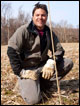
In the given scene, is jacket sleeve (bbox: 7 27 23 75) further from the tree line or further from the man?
the tree line

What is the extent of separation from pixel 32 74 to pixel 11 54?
399 millimetres

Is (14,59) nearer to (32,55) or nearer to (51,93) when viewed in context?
(32,55)

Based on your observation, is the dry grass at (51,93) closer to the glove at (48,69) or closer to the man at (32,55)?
the man at (32,55)

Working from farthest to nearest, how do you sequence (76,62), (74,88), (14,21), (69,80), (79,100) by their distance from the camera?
1. (14,21)
2. (76,62)
3. (69,80)
4. (74,88)
5. (79,100)

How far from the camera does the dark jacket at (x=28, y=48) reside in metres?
2.72

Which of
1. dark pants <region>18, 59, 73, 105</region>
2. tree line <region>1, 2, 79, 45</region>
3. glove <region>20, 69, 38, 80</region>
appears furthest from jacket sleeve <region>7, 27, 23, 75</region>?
tree line <region>1, 2, 79, 45</region>

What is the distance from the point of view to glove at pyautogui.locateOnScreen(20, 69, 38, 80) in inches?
110

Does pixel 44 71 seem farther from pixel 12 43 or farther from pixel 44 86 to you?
pixel 12 43

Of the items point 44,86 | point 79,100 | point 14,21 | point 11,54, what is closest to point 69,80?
point 44,86

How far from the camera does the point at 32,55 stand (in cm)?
288

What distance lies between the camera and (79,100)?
2.68 metres

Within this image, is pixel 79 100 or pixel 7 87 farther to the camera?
pixel 7 87

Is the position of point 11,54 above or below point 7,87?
above

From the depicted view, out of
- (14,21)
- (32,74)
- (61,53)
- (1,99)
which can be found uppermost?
(14,21)
